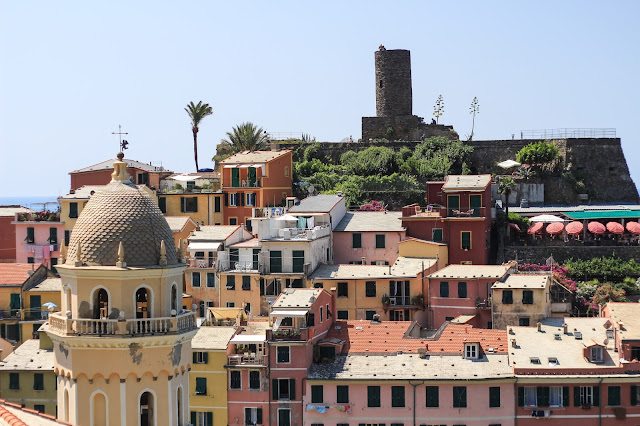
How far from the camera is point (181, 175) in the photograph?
293ft

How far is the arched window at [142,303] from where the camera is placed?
2912cm

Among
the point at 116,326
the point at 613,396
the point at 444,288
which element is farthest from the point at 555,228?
the point at 116,326

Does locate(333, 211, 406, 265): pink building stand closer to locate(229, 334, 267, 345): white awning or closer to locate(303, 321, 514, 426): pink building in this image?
locate(229, 334, 267, 345): white awning

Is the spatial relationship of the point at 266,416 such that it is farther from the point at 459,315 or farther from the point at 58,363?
the point at 58,363

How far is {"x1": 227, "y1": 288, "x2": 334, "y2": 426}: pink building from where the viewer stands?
59812 mm

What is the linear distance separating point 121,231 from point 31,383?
34457 millimetres

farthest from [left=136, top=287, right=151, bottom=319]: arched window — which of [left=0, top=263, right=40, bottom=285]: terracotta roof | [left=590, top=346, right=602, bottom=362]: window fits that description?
[left=0, top=263, right=40, bottom=285]: terracotta roof

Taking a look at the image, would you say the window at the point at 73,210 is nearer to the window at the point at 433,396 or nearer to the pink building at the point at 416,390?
the pink building at the point at 416,390

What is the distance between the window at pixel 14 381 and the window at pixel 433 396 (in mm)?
19025

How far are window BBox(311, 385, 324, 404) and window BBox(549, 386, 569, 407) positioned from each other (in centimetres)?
1014

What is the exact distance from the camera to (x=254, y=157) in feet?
285

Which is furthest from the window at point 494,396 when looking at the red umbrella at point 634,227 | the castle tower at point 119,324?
the castle tower at point 119,324

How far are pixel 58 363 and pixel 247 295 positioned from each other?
138 feet

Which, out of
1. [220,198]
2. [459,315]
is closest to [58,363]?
[459,315]
